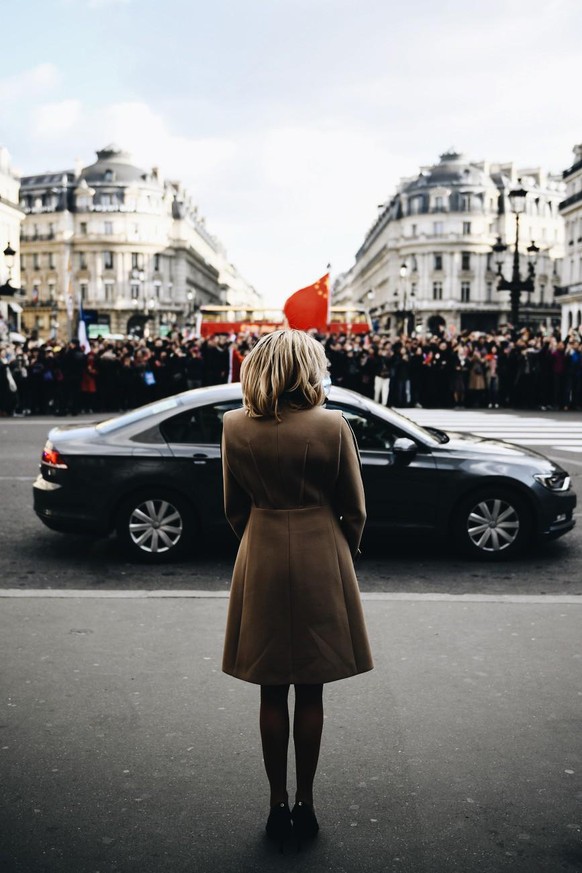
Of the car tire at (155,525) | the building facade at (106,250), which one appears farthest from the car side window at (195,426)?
the building facade at (106,250)

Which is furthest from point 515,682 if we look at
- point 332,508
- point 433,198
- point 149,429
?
point 433,198

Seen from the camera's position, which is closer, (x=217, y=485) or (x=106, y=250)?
(x=217, y=485)

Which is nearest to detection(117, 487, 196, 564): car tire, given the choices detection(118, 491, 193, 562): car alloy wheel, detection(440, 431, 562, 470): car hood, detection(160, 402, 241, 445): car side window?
detection(118, 491, 193, 562): car alloy wheel

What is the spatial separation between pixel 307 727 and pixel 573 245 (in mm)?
84982

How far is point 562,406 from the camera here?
882 inches

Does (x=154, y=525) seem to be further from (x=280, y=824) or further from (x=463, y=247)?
(x=463, y=247)

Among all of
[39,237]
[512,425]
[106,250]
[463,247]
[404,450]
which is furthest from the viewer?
[39,237]

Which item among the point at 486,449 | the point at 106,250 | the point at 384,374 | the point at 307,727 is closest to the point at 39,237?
the point at 106,250

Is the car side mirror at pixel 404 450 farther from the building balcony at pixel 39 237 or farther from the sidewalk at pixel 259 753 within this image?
the building balcony at pixel 39 237

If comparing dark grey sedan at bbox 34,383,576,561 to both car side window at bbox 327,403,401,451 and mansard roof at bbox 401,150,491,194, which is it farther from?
mansard roof at bbox 401,150,491,194

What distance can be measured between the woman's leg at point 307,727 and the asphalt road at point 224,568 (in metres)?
3.57

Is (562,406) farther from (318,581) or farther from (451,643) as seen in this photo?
(318,581)

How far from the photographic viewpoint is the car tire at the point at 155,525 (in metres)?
7.64

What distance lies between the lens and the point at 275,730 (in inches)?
127
